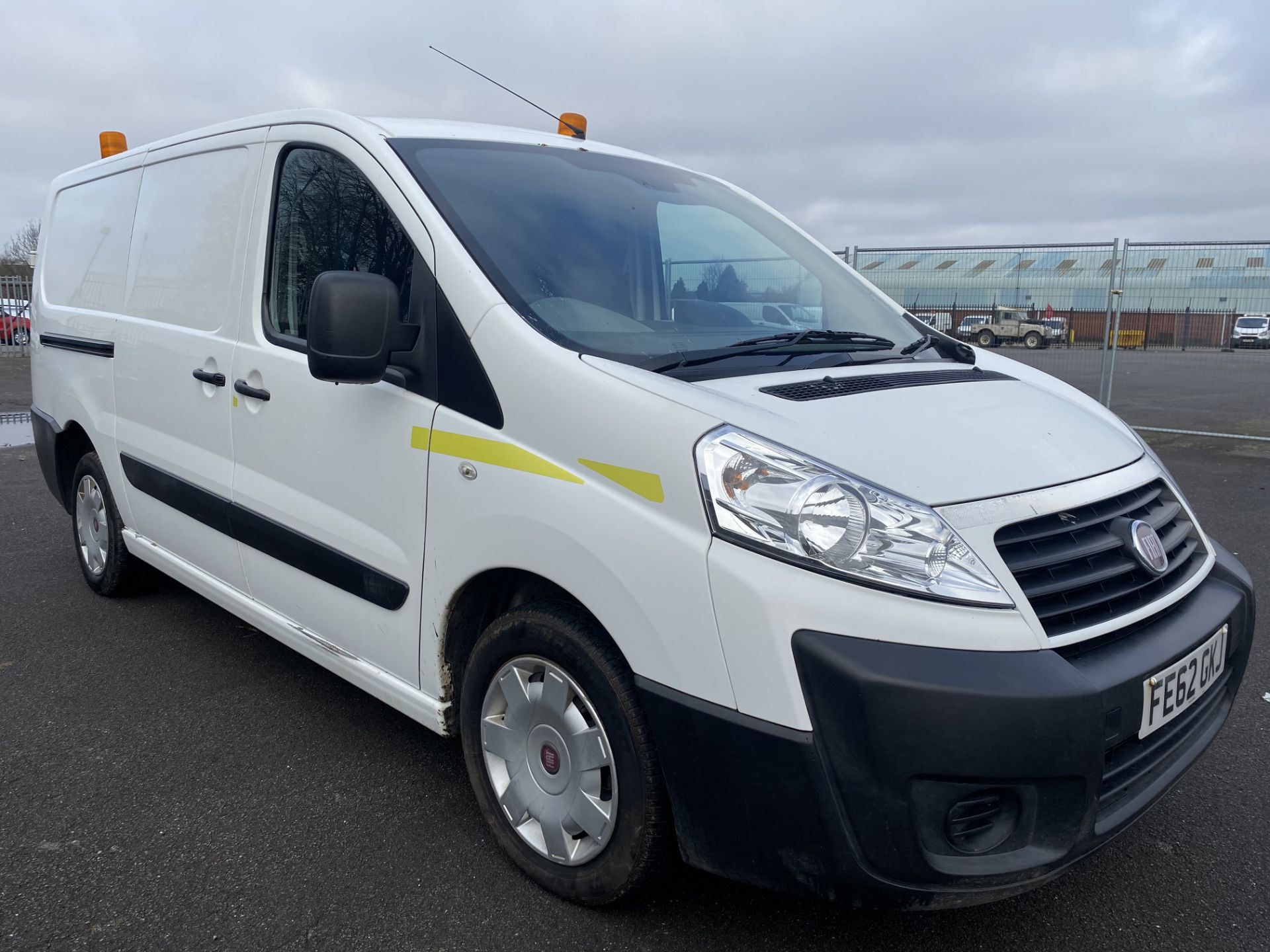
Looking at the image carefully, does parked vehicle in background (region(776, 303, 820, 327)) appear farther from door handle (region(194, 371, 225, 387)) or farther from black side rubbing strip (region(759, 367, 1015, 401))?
door handle (region(194, 371, 225, 387))

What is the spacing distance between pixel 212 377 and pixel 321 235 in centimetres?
65

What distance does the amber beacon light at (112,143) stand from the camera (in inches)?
172

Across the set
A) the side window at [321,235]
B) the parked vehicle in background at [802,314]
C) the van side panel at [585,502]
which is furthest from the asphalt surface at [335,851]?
the parked vehicle in background at [802,314]

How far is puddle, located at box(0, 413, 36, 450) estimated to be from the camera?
8.72 metres

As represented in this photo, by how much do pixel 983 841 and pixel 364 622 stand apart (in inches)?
64.6

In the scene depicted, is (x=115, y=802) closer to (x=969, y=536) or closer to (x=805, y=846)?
(x=805, y=846)

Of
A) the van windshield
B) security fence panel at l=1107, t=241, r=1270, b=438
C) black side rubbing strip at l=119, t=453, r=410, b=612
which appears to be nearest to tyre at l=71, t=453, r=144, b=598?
black side rubbing strip at l=119, t=453, r=410, b=612

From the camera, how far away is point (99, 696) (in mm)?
3332

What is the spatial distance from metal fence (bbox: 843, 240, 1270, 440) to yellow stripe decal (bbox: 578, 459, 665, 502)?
820 cm

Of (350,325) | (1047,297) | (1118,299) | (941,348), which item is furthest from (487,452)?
(1118,299)

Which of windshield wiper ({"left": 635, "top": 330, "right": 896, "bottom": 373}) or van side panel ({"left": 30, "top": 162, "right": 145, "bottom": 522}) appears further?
van side panel ({"left": 30, "top": 162, "right": 145, "bottom": 522})

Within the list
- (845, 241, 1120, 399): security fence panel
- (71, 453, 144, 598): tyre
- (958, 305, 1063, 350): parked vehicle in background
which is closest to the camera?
(71, 453, 144, 598): tyre

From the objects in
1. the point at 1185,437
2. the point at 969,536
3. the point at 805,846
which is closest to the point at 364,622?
the point at 805,846

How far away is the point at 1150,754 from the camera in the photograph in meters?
1.92
